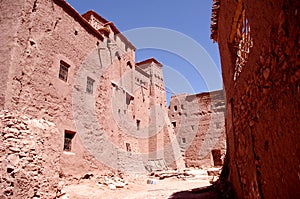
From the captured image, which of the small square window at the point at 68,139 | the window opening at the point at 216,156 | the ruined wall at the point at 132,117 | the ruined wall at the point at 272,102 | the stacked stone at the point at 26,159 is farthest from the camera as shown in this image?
the window opening at the point at 216,156

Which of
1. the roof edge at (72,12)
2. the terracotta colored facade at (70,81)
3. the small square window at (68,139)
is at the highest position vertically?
the roof edge at (72,12)

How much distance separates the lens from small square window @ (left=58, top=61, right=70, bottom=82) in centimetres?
1007

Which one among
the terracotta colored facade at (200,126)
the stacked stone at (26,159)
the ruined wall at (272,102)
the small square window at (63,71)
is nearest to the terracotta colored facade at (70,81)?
the small square window at (63,71)

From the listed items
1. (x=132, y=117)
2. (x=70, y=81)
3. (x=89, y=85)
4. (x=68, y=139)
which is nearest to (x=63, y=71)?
(x=70, y=81)

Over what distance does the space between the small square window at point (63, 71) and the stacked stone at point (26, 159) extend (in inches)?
126

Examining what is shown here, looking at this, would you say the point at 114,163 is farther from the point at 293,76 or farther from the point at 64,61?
the point at 293,76

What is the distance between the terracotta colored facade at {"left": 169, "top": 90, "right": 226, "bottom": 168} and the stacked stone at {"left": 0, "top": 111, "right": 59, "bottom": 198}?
18154 millimetres

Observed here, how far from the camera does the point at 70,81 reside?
10484mm

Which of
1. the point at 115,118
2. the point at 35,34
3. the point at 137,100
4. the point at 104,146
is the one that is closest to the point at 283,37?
the point at 35,34

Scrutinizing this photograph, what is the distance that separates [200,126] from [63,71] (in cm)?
1711

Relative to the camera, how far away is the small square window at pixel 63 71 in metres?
10.1

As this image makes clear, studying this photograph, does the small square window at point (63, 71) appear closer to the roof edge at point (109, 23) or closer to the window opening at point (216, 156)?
the roof edge at point (109, 23)

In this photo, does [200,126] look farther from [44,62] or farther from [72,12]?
[44,62]

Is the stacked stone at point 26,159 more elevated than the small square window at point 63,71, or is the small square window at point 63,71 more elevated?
the small square window at point 63,71
